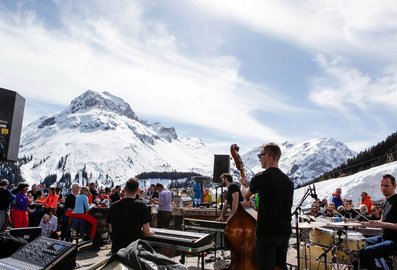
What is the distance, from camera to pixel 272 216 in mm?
4141

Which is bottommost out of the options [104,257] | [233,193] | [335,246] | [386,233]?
[104,257]

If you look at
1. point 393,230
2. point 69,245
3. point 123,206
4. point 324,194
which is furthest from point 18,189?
point 324,194

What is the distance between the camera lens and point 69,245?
3.50 meters

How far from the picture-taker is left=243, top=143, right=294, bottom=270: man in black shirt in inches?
161

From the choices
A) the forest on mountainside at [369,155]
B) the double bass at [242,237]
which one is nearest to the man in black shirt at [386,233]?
the double bass at [242,237]

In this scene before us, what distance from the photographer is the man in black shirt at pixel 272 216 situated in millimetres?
4094

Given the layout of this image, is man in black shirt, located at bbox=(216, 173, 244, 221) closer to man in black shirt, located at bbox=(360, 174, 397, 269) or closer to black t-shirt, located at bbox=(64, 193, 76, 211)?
man in black shirt, located at bbox=(360, 174, 397, 269)

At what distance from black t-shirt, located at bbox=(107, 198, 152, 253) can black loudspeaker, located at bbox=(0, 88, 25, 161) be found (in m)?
2.43

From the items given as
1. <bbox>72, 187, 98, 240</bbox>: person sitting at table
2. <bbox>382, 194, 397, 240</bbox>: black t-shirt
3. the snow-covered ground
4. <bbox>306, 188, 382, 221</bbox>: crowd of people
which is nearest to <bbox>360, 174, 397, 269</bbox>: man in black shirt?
<bbox>382, 194, 397, 240</bbox>: black t-shirt

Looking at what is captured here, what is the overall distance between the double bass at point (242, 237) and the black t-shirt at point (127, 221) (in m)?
1.40

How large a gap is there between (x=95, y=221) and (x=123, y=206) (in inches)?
223

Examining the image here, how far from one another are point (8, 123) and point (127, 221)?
9.40 ft

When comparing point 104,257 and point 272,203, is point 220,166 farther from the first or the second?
point 272,203

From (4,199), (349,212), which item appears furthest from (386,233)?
(4,199)
